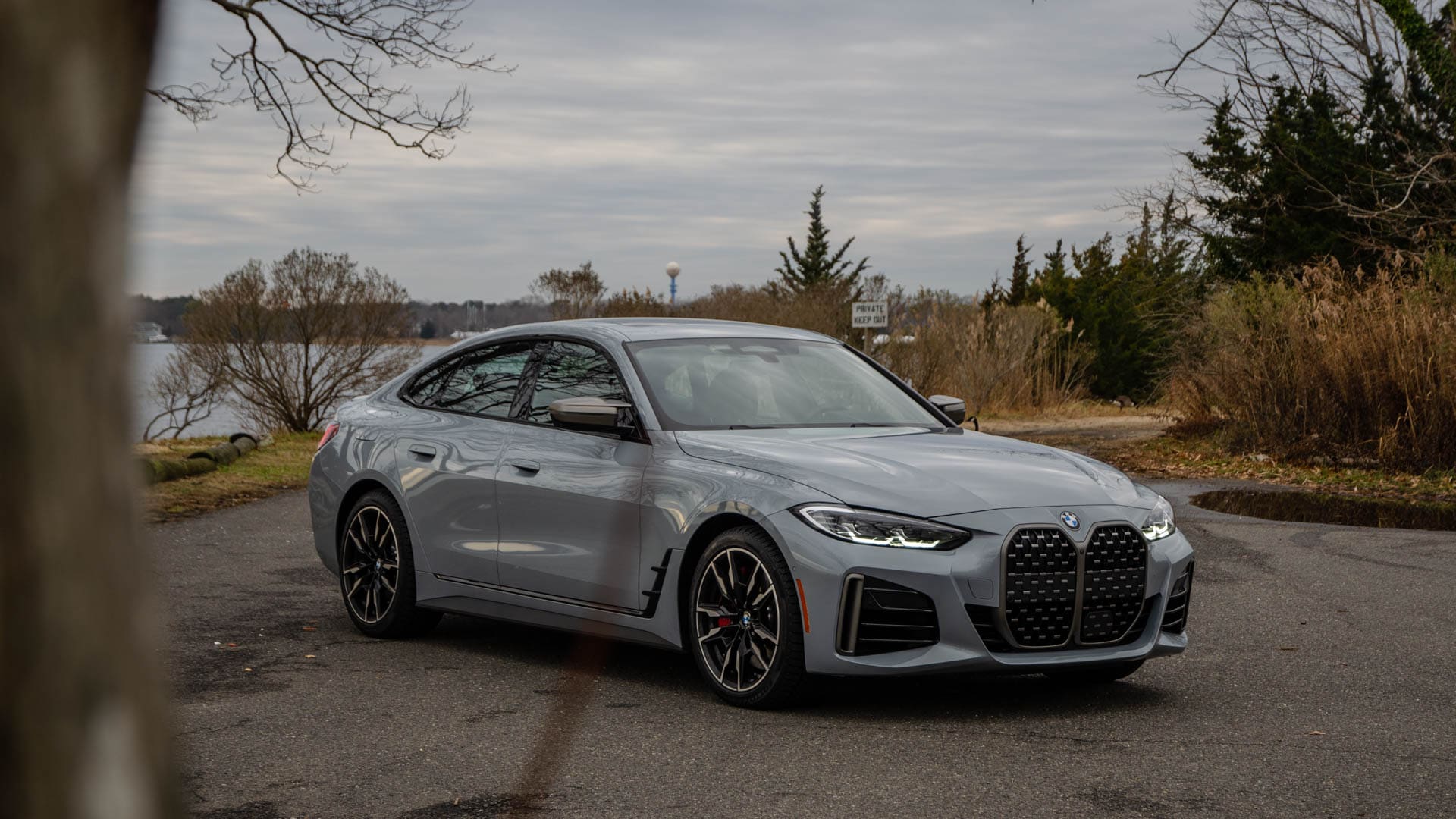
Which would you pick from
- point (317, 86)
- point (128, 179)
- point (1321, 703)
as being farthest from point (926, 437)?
point (317, 86)

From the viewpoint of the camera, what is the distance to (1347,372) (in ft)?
62.0

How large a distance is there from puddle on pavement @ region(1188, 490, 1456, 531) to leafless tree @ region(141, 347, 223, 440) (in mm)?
16928

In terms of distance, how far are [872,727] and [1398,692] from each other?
7.89 ft

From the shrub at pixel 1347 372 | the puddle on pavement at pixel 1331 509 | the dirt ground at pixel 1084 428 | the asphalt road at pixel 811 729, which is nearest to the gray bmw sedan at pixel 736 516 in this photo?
the asphalt road at pixel 811 729

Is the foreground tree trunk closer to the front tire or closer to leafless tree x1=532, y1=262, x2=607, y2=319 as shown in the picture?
the front tire

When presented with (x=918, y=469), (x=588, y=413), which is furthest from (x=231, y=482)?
(x=918, y=469)

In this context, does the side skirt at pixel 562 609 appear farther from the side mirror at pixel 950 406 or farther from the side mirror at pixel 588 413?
the side mirror at pixel 950 406

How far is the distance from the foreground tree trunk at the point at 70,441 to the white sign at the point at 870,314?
81.8ft

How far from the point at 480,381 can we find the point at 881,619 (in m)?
2.91

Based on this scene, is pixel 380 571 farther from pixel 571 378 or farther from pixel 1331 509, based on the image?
pixel 1331 509

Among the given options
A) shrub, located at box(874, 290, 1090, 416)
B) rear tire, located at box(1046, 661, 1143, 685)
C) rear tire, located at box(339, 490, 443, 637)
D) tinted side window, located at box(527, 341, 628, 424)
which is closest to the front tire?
tinted side window, located at box(527, 341, 628, 424)

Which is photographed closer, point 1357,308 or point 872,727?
point 872,727

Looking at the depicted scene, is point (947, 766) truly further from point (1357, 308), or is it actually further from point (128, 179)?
point (1357, 308)

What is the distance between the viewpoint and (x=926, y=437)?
730 centimetres
